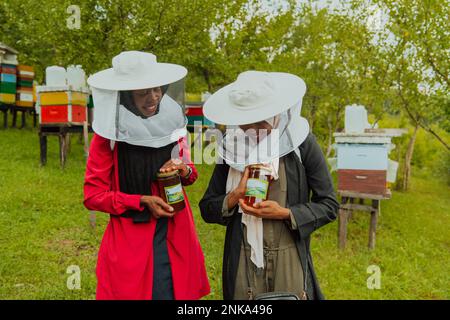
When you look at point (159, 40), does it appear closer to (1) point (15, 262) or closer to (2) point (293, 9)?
(1) point (15, 262)

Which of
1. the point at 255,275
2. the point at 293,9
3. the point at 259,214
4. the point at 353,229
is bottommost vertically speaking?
the point at 353,229

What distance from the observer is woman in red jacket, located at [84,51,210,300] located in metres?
2.10

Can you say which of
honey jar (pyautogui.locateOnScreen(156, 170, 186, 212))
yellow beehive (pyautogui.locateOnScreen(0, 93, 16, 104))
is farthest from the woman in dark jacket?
yellow beehive (pyautogui.locateOnScreen(0, 93, 16, 104))

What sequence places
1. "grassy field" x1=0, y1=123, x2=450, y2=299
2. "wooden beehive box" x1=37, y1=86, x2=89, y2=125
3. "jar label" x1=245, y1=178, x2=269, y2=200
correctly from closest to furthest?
"jar label" x1=245, y1=178, x2=269, y2=200, "grassy field" x1=0, y1=123, x2=450, y2=299, "wooden beehive box" x1=37, y1=86, x2=89, y2=125

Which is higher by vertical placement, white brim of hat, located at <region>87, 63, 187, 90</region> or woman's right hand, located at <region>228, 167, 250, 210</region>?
white brim of hat, located at <region>87, 63, 187, 90</region>

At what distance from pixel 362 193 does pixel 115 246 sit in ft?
12.8

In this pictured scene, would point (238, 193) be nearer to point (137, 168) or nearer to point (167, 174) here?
point (167, 174)

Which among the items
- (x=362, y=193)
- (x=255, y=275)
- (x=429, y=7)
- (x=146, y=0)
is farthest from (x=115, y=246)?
(x=429, y=7)

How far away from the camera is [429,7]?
6945mm

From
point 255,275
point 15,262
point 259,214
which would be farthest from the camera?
point 15,262

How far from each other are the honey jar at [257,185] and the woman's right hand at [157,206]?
0.42m

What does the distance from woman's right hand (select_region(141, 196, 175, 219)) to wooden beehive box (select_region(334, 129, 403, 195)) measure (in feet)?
11.5

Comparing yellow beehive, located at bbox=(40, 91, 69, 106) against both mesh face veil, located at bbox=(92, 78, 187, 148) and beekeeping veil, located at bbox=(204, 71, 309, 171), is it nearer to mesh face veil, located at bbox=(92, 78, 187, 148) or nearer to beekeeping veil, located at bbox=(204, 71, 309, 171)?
mesh face veil, located at bbox=(92, 78, 187, 148)

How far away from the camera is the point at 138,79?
212 cm
